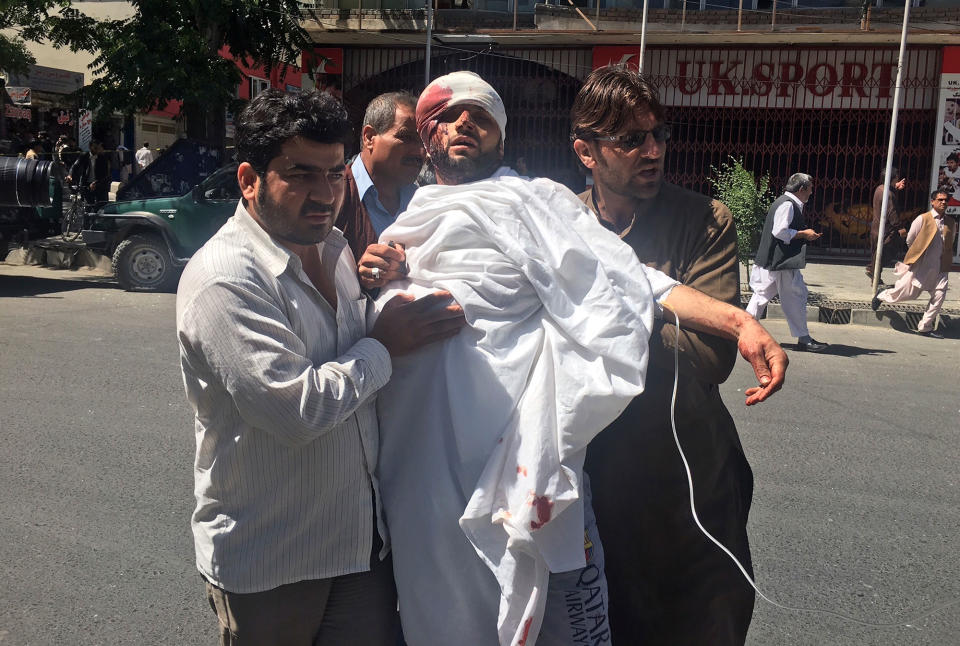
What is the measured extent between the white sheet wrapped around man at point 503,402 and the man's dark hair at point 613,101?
1.06 feet

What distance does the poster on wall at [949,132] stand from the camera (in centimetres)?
1680

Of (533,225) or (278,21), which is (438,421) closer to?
(533,225)

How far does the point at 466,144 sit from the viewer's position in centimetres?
226

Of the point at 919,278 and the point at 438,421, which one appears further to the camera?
the point at 919,278

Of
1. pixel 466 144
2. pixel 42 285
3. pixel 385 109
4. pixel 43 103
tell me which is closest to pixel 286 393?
pixel 466 144

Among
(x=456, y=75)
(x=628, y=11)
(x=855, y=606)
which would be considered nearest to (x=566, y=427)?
(x=456, y=75)

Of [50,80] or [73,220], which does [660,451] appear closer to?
[73,220]

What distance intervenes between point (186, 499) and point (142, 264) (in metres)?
8.12

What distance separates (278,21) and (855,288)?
9.35 metres

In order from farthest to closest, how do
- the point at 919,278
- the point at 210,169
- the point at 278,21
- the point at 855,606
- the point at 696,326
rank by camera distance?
the point at 278,21 < the point at 210,169 < the point at 919,278 < the point at 855,606 < the point at 696,326

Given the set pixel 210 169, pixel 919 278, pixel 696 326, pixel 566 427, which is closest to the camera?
pixel 566 427

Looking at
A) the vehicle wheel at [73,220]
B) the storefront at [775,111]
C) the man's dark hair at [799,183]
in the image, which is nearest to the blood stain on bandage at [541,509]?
the man's dark hair at [799,183]

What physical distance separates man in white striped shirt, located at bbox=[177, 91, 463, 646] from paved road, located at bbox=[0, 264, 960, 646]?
167cm

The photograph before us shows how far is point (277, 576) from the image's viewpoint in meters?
1.95
